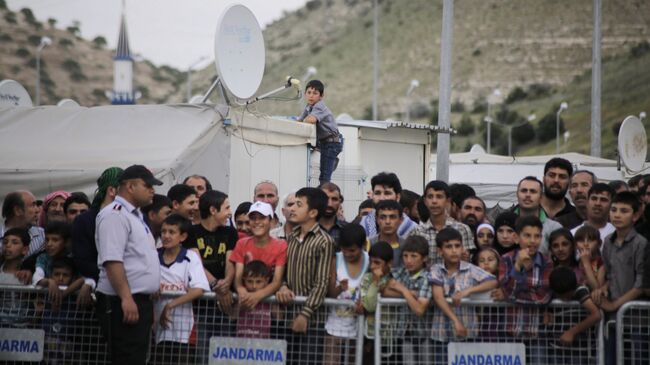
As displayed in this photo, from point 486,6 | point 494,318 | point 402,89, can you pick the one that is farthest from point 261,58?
point 486,6

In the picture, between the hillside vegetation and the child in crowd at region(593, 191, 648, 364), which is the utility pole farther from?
the hillside vegetation

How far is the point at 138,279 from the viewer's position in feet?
22.5

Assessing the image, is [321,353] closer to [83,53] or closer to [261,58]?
[261,58]

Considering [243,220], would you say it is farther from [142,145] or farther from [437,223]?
[142,145]

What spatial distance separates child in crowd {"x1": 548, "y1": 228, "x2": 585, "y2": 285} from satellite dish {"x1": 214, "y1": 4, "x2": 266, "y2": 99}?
579cm

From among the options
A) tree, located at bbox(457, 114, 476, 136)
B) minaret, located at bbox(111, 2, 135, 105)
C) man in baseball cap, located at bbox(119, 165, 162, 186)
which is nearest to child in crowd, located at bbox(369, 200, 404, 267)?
man in baseball cap, located at bbox(119, 165, 162, 186)

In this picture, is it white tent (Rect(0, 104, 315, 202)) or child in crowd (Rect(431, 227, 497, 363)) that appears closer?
child in crowd (Rect(431, 227, 497, 363))

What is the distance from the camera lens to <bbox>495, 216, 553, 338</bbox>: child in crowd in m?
7.01

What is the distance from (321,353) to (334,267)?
646 mm

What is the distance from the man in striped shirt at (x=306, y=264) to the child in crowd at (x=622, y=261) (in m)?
2.00

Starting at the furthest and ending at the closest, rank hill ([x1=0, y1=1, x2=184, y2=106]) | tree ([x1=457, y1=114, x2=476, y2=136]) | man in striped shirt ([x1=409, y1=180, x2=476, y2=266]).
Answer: hill ([x1=0, y1=1, x2=184, y2=106]) < tree ([x1=457, y1=114, x2=476, y2=136]) < man in striped shirt ([x1=409, y1=180, x2=476, y2=266])

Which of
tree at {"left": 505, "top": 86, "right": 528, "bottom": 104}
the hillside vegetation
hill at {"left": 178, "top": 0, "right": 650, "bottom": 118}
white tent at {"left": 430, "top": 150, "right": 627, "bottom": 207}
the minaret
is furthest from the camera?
the minaret

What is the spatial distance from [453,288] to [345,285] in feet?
2.63

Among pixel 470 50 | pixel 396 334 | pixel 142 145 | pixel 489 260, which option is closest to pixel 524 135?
pixel 470 50
